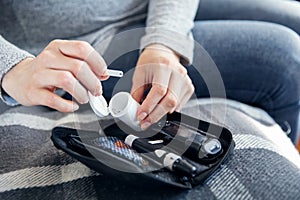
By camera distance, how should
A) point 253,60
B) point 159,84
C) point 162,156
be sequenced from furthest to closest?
point 253,60, point 159,84, point 162,156

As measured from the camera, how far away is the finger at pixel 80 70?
49 centimetres

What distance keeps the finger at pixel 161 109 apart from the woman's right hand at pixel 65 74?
7 cm

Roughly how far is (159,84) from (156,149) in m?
0.13

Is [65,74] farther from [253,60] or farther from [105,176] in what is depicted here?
[253,60]

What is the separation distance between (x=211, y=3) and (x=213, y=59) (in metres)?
0.20

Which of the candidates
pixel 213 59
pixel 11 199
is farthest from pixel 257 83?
pixel 11 199

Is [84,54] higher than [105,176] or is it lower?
higher

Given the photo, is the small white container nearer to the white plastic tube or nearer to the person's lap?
the white plastic tube

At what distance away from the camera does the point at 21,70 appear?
533mm

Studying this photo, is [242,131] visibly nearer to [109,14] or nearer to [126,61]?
[126,61]

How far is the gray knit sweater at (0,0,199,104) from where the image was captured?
0.69 meters

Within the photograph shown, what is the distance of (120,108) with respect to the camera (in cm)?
52

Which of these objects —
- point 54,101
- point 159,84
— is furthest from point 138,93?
point 54,101

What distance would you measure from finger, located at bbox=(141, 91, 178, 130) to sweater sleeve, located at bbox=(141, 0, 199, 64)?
0.14 metres
